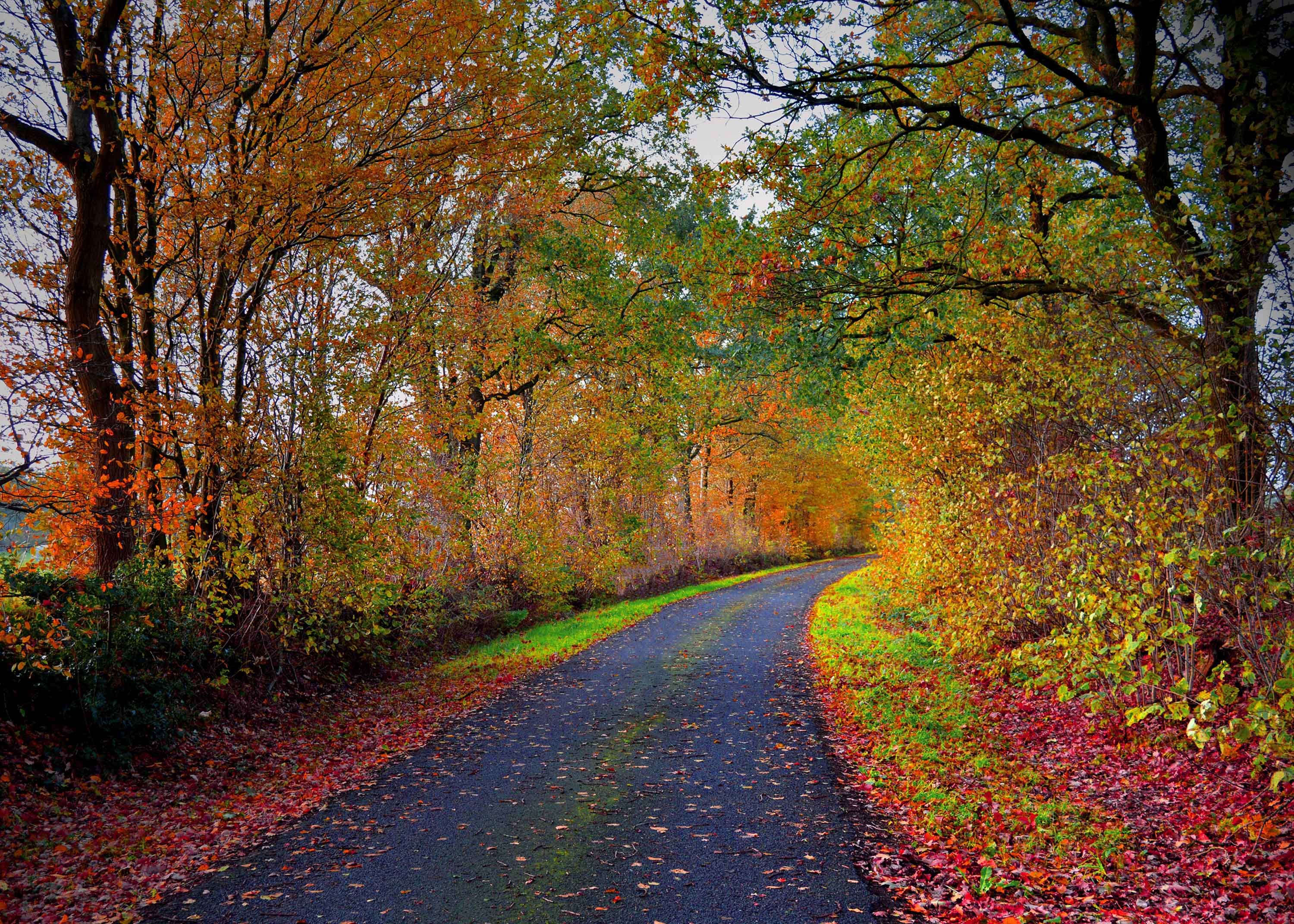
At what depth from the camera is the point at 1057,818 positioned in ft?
18.5

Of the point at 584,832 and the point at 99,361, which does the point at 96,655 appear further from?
the point at 584,832

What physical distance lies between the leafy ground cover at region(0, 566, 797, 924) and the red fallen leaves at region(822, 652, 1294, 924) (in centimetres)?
491

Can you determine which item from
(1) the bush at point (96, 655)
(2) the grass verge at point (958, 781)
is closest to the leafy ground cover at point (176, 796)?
(1) the bush at point (96, 655)

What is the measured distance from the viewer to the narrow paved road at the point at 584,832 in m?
4.62

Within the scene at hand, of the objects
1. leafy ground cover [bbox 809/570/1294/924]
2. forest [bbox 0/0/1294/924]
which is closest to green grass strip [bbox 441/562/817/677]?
forest [bbox 0/0/1294/924]

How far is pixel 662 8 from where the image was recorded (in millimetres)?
6980

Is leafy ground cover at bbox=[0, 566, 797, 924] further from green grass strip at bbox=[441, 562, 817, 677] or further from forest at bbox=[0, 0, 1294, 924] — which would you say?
green grass strip at bbox=[441, 562, 817, 677]

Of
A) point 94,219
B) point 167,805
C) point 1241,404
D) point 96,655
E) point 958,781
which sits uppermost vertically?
point 94,219

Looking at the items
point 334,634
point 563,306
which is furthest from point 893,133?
point 334,634

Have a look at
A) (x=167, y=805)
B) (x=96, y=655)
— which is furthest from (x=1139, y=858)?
(x=96, y=655)

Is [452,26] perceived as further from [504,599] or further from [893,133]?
[504,599]

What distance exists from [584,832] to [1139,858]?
3.79 metres

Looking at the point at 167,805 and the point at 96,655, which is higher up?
the point at 96,655

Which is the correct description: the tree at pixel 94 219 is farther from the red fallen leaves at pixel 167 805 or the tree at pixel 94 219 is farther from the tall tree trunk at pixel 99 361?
the red fallen leaves at pixel 167 805
